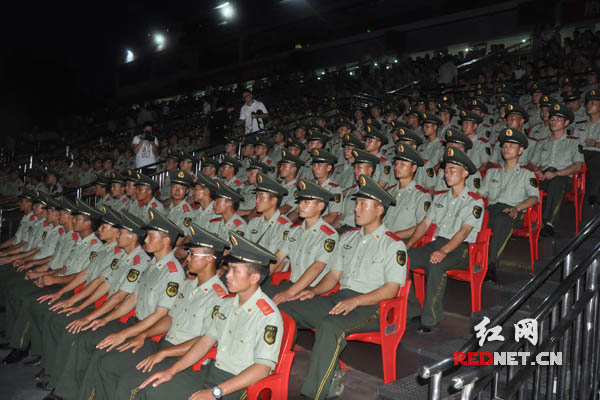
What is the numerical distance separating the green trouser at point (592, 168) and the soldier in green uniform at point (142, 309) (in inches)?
178

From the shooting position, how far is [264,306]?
290cm

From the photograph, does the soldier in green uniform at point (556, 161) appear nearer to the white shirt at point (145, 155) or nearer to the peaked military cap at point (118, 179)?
the peaked military cap at point (118, 179)

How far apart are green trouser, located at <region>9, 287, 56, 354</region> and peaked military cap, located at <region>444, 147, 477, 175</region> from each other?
13.7 ft

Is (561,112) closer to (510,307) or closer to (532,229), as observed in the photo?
(532,229)

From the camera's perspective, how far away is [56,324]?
4312 mm

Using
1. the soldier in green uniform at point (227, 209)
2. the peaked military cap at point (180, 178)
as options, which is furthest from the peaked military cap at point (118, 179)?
the soldier in green uniform at point (227, 209)

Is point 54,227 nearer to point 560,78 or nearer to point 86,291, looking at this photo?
point 86,291

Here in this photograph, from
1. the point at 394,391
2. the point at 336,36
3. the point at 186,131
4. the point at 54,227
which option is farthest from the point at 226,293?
the point at 336,36

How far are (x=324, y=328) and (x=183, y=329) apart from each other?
1048 millimetres

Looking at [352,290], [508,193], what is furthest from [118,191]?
[508,193]

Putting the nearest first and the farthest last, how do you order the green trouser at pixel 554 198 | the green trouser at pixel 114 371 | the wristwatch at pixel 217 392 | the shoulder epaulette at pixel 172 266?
the wristwatch at pixel 217 392 < the green trouser at pixel 114 371 < the shoulder epaulette at pixel 172 266 < the green trouser at pixel 554 198

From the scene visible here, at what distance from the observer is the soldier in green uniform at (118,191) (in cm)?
752

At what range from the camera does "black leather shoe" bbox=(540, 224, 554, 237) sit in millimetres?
4820

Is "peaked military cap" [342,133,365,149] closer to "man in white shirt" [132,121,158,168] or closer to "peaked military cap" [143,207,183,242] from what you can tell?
"peaked military cap" [143,207,183,242]
